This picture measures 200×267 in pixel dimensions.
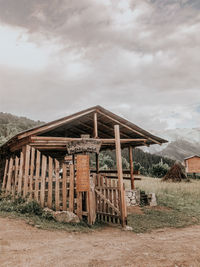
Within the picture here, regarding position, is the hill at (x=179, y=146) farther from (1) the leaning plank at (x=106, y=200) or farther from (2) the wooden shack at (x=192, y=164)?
(1) the leaning plank at (x=106, y=200)

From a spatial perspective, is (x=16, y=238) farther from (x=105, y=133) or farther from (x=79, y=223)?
(x=105, y=133)

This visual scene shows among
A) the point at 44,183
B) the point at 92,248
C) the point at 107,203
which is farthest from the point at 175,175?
the point at 92,248

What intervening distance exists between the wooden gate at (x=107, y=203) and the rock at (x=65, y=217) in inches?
49.6

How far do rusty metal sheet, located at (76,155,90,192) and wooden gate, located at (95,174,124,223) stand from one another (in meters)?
0.87

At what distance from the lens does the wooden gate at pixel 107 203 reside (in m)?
6.63

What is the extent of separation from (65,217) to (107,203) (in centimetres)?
158

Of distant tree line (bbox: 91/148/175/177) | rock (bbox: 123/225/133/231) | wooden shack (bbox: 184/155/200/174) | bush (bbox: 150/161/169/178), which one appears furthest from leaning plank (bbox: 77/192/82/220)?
wooden shack (bbox: 184/155/200/174)

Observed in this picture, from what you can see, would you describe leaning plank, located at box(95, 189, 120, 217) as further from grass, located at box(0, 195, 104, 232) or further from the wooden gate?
grass, located at box(0, 195, 104, 232)

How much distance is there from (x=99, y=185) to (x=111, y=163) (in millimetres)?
20384

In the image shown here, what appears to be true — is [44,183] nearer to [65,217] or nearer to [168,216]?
[65,217]

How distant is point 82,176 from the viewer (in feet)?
20.5

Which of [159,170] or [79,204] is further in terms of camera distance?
Result: [159,170]

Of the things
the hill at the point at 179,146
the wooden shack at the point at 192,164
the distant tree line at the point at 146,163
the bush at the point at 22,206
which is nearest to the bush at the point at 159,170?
the distant tree line at the point at 146,163

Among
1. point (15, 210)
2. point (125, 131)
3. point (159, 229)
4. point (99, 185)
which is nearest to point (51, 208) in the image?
point (15, 210)
